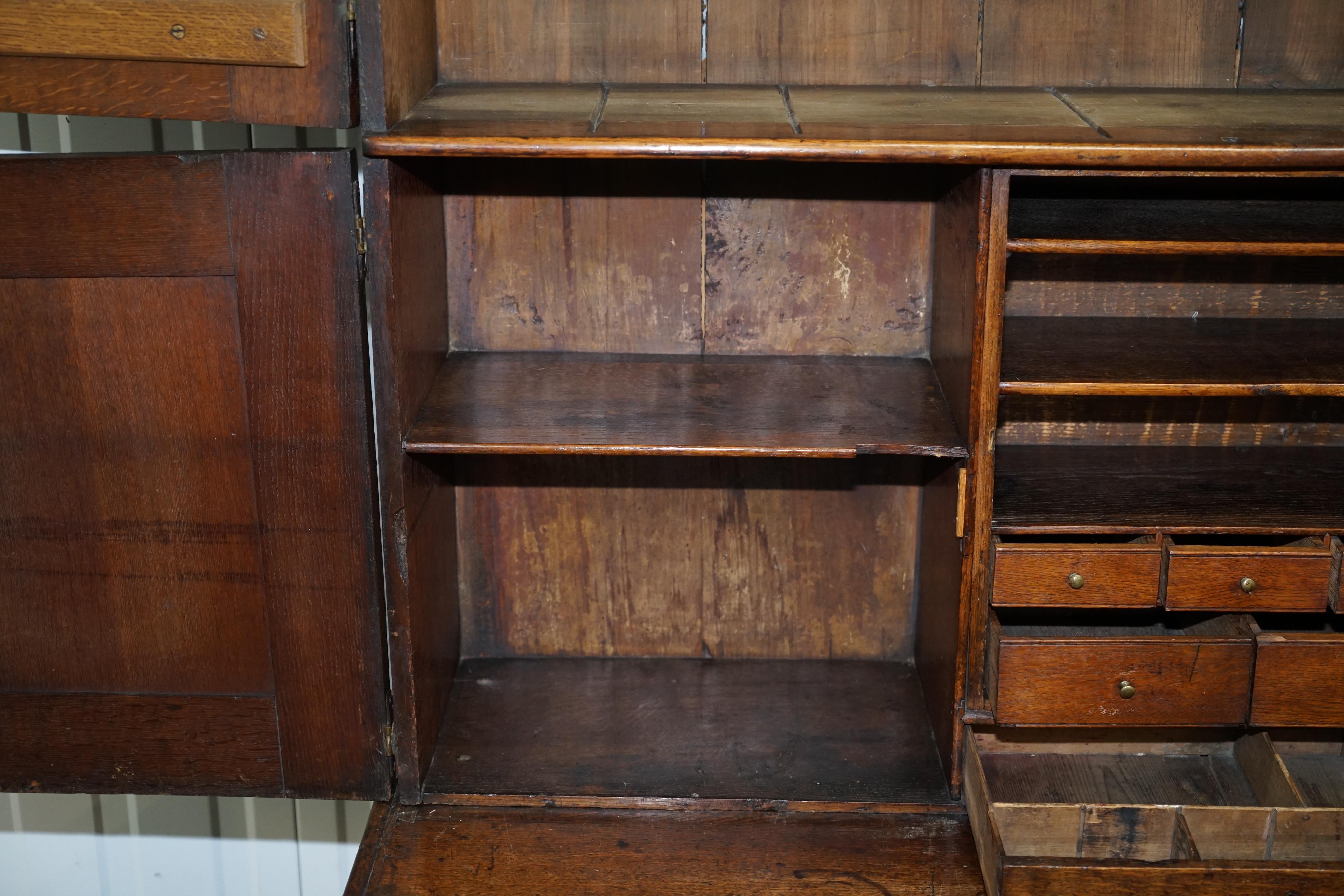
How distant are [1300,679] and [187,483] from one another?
66.0 inches

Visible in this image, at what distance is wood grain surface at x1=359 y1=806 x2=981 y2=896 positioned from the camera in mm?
1872

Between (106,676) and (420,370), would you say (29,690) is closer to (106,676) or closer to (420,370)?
(106,676)

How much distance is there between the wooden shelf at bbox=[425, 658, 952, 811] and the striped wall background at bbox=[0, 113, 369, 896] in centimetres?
83

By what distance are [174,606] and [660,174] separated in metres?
1.06

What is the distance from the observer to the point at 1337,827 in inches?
70.3

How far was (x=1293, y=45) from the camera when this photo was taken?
83.6 inches

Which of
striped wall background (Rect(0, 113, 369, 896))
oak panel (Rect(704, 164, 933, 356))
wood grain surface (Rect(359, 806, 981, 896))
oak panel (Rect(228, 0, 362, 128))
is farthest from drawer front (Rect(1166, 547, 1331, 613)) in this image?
striped wall background (Rect(0, 113, 369, 896))

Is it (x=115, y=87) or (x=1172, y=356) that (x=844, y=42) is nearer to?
(x=1172, y=356)

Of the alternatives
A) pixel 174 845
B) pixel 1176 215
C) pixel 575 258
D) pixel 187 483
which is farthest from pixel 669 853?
pixel 174 845

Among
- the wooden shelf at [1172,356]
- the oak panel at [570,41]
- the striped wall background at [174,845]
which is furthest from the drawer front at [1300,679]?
the striped wall background at [174,845]

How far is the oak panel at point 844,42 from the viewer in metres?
2.13

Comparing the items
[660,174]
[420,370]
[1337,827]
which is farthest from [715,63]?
[1337,827]

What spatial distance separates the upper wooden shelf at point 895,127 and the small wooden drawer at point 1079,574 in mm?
572

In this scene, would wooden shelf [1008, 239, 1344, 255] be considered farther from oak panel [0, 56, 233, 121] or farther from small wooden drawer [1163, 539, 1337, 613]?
oak panel [0, 56, 233, 121]
